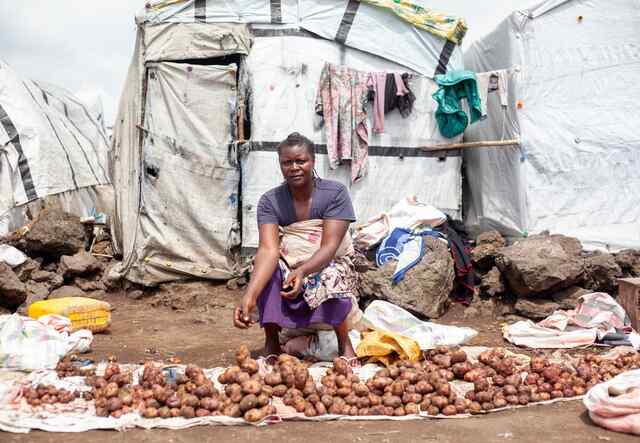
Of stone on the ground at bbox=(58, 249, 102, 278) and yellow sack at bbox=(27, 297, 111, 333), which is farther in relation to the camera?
stone on the ground at bbox=(58, 249, 102, 278)

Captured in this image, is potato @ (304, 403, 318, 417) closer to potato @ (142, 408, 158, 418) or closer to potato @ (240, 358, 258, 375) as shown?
potato @ (240, 358, 258, 375)

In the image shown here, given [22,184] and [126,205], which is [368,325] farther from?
[22,184]

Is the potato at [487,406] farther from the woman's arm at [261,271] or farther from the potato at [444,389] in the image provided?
the woman's arm at [261,271]

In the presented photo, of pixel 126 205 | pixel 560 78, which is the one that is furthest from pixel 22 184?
pixel 560 78

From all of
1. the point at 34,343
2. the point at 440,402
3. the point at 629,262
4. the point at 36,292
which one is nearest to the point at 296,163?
the point at 440,402

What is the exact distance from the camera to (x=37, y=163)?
8133 mm

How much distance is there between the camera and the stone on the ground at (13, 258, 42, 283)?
22.7ft

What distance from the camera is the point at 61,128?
1008 cm

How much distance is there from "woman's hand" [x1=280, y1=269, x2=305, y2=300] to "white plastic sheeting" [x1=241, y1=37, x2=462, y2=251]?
340 centimetres

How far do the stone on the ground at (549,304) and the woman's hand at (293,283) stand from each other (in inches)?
121

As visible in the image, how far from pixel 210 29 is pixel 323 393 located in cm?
513

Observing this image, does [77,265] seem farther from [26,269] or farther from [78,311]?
[78,311]

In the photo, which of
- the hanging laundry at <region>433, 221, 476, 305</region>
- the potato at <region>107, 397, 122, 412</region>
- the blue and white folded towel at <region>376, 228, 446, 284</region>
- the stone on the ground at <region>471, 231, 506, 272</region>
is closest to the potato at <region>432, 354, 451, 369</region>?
the potato at <region>107, 397, 122, 412</region>

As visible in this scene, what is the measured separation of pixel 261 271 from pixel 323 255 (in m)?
0.40
